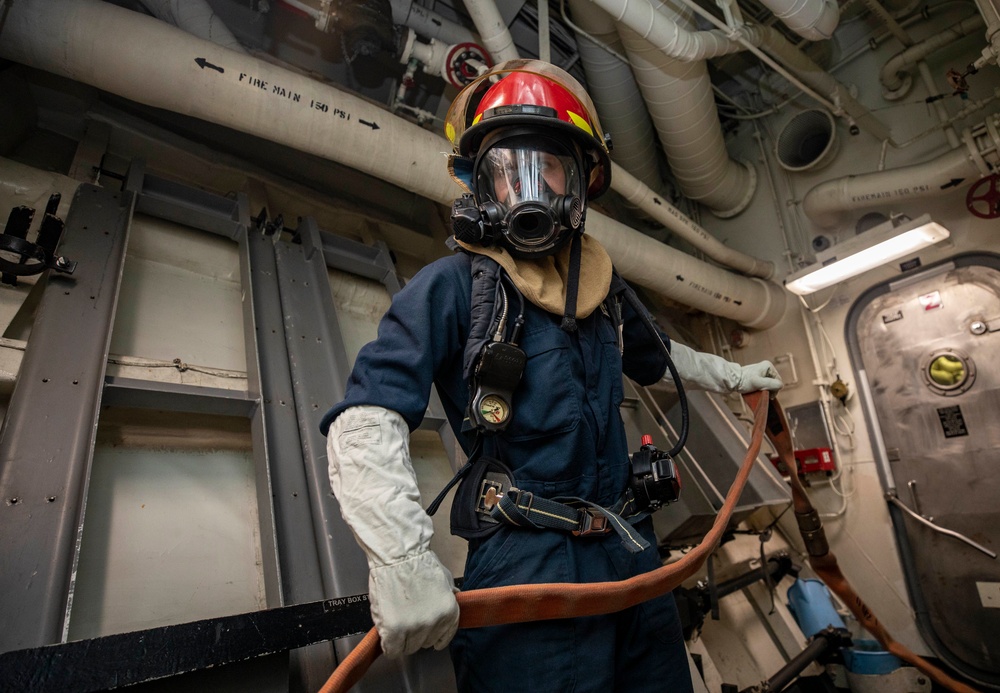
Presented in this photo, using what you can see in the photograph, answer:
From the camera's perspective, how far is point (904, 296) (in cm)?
332

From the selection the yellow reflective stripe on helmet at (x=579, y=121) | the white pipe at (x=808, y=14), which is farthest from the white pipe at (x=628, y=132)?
the yellow reflective stripe on helmet at (x=579, y=121)

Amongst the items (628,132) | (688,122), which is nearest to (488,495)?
(688,122)

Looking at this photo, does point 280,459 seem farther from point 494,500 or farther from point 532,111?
point 532,111

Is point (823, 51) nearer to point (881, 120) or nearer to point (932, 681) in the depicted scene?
point (881, 120)

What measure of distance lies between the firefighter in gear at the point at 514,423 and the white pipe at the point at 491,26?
4.84 feet

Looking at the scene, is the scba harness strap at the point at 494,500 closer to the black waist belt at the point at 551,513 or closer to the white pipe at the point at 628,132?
the black waist belt at the point at 551,513

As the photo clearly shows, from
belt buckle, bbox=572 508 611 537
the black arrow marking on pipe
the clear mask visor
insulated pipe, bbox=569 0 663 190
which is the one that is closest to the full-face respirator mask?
the clear mask visor

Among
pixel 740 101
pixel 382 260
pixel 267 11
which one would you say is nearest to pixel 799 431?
pixel 740 101

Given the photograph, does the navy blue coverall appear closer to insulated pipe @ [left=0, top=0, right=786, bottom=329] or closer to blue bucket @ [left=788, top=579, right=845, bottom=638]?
→ insulated pipe @ [left=0, top=0, right=786, bottom=329]

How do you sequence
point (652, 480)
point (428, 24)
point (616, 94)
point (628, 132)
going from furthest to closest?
point (628, 132)
point (616, 94)
point (428, 24)
point (652, 480)

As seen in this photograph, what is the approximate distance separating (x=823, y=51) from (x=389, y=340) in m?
4.59

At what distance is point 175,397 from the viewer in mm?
1477

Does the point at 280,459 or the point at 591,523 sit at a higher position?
the point at 280,459

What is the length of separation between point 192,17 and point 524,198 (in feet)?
8.53
